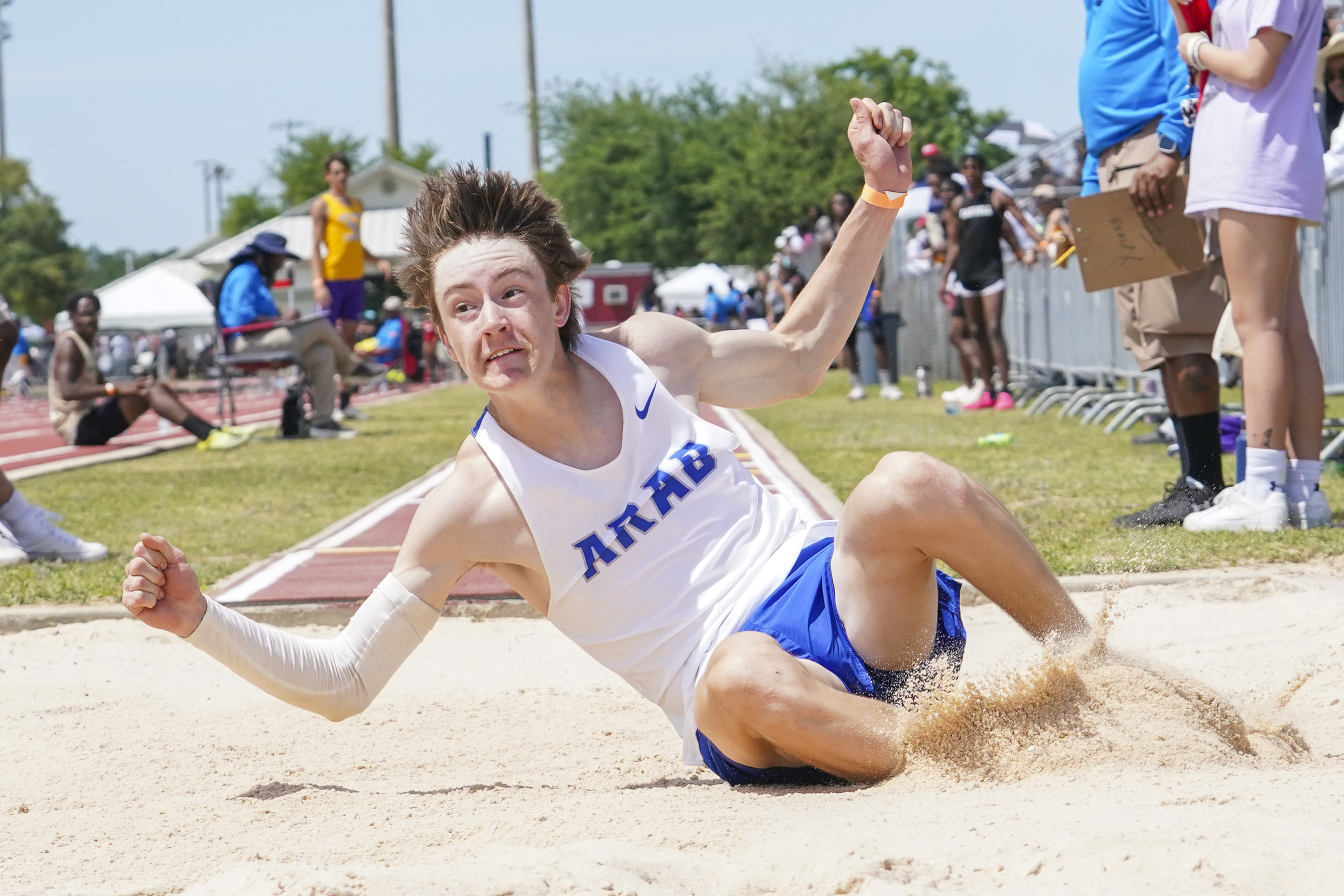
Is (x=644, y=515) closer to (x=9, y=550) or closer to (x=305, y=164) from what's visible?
(x=9, y=550)

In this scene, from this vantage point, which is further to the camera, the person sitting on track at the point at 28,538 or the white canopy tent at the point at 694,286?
the white canopy tent at the point at 694,286

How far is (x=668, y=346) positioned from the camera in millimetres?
3213

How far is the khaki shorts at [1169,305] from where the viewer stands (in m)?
5.80

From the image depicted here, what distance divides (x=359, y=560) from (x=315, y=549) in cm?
43

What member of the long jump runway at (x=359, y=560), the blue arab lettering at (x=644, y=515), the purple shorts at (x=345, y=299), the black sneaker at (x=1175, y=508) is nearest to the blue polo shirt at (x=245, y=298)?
the purple shorts at (x=345, y=299)

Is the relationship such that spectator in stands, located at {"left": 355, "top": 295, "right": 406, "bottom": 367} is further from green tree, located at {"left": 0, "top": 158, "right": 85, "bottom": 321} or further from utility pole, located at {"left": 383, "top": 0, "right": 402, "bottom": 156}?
green tree, located at {"left": 0, "top": 158, "right": 85, "bottom": 321}

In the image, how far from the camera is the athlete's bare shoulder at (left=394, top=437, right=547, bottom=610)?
2.93m

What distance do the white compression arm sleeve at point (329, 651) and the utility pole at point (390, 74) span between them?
1899 inches

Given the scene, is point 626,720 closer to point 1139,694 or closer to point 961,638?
point 961,638

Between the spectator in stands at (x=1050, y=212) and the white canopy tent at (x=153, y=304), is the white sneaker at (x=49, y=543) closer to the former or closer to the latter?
the spectator in stands at (x=1050, y=212)

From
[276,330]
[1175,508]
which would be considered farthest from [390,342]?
[1175,508]

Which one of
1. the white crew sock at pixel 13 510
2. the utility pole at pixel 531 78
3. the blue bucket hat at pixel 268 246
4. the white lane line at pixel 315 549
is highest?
the utility pole at pixel 531 78

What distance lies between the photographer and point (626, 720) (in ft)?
12.6

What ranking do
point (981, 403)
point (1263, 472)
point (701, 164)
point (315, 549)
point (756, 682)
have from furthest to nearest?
point (701, 164)
point (981, 403)
point (315, 549)
point (1263, 472)
point (756, 682)
